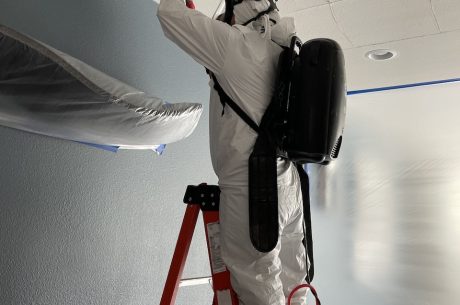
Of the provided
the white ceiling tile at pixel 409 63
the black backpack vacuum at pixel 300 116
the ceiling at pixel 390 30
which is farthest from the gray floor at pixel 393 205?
the black backpack vacuum at pixel 300 116

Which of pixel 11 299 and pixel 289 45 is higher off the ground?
pixel 289 45

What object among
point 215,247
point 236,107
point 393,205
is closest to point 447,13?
point 393,205

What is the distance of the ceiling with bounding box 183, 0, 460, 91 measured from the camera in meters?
2.14

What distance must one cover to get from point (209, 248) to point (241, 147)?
10.9 inches

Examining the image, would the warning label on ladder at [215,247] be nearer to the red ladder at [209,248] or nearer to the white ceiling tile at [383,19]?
the red ladder at [209,248]

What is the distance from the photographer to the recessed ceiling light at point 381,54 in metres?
2.61

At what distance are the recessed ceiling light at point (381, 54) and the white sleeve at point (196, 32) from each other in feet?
5.86

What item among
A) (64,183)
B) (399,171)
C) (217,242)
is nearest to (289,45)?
(217,242)

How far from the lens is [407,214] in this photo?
267 cm

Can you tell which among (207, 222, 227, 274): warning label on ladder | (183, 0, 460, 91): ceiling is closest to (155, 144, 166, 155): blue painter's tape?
(183, 0, 460, 91): ceiling

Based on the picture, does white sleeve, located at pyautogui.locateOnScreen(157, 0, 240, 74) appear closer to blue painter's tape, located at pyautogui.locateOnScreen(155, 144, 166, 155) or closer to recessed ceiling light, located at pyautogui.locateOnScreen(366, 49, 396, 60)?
blue painter's tape, located at pyautogui.locateOnScreen(155, 144, 166, 155)

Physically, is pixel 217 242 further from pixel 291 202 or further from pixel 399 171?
pixel 399 171

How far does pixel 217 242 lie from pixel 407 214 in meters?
1.98

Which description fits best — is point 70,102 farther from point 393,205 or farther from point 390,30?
point 393,205
